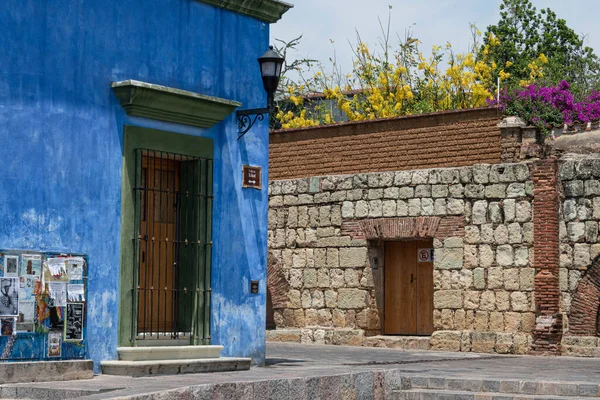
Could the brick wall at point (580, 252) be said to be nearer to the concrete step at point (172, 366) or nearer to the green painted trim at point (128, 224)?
the concrete step at point (172, 366)

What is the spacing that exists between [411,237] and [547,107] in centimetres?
681

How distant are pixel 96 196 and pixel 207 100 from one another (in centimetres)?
184

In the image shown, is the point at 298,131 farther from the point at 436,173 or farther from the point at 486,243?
the point at 486,243

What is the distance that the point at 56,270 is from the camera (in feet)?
35.5

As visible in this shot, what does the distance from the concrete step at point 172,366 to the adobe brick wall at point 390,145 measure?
305 inches

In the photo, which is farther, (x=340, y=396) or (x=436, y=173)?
(x=436, y=173)

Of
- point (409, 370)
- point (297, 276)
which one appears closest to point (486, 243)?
point (297, 276)

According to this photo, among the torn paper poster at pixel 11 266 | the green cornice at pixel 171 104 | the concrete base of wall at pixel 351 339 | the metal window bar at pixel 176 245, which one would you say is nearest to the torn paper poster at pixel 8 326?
the torn paper poster at pixel 11 266

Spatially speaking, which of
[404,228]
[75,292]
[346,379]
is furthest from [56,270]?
[404,228]

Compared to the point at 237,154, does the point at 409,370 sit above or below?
below

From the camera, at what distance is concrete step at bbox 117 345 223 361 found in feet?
37.5

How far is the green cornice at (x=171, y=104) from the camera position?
11.5 metres

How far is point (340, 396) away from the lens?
1041 cm

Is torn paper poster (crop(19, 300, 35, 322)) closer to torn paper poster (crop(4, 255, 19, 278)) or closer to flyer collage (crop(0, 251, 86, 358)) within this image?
flyer collage (crop(0, 251, 86, 358))
